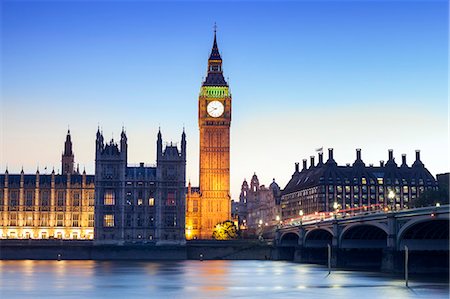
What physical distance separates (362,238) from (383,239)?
149 inches

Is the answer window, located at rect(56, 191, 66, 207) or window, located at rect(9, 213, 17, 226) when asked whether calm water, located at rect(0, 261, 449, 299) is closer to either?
window, located at rect(9, 213, 17, 226)

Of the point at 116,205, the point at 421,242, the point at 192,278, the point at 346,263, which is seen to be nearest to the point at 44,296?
the point at 192,278

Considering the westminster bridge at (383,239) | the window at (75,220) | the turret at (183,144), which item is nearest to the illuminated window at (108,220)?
the window at (75,220)

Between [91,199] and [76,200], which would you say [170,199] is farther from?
[76,200]

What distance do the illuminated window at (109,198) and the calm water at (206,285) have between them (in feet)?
228

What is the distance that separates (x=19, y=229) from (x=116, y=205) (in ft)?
79.6

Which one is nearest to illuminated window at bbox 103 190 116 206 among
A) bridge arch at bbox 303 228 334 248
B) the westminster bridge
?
the westminster bridge

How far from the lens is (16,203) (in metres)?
186

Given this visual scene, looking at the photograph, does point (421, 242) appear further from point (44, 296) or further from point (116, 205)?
point (116, 205)

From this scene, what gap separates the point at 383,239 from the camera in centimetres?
12012

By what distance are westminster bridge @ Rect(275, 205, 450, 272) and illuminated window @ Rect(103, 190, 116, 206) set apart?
146 ft

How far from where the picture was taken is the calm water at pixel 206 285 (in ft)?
238

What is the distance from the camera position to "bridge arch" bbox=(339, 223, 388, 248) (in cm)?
11844

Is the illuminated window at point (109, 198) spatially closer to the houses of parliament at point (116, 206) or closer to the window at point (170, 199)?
the houses of parliament at point (116, 206)
